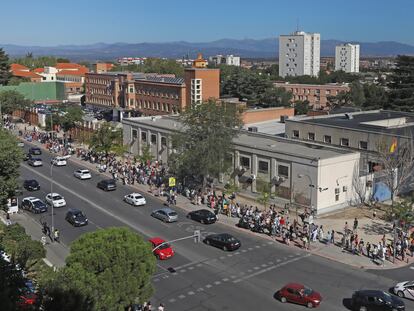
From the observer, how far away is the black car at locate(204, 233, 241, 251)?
106 ft

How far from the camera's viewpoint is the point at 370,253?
105 feet

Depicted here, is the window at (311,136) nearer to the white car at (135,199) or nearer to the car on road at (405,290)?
the white car at (135,199)

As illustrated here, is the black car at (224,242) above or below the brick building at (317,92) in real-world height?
below

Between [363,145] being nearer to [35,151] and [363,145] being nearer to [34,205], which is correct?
[34,205]

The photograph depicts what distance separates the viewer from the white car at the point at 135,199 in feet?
142

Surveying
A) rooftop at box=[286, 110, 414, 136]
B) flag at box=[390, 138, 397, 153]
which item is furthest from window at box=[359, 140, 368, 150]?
flag at box=[390, 138, 397, 153]

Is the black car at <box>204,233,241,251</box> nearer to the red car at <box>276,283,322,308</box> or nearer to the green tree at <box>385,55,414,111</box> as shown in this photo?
the red car at <box>276,283,322,308</box>

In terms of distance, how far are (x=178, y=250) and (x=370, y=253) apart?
37.2 ft

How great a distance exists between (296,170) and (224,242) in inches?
463

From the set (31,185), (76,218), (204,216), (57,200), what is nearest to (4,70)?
(31,185)

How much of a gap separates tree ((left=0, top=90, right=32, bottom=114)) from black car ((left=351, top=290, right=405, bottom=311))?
81633mm

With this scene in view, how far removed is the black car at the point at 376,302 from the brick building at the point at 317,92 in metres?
94.0

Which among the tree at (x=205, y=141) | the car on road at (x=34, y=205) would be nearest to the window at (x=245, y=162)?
the tree at (x=205, y=141)

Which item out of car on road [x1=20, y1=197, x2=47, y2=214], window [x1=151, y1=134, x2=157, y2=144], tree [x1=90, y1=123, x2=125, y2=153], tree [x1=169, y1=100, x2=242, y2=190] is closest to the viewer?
car on road [x1=20, y1=197, x2=47, y2=214]
